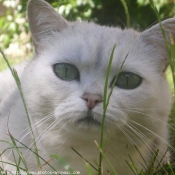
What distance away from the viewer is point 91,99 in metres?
1.08

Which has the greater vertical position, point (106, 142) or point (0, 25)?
point (0, 25)

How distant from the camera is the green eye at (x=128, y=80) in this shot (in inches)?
47.8

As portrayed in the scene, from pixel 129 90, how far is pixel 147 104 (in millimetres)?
87

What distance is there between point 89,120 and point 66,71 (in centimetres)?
22

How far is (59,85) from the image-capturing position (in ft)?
3.91

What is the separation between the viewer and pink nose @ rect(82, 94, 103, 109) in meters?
1.08

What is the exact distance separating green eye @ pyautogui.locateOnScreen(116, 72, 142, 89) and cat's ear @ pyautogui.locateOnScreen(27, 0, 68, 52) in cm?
35

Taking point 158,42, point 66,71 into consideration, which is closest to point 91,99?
point 66,71

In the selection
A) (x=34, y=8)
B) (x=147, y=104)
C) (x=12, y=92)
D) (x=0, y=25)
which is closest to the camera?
(x=147, y=104)

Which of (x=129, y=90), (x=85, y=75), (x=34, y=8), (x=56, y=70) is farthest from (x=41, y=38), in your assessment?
(x=129, y=90)

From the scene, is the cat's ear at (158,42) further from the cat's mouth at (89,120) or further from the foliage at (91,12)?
the foliage at (91,12)

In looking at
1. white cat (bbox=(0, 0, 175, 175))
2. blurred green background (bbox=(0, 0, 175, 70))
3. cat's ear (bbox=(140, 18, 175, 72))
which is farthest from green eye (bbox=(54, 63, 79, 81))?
blurred green background (bbox=(0, 0, 175, 70))

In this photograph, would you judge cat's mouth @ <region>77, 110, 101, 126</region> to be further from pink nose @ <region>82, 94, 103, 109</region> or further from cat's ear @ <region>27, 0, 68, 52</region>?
cat's ear @ <region>27, 0, 68, 52</region>

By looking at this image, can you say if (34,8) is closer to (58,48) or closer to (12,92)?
(58,48)
